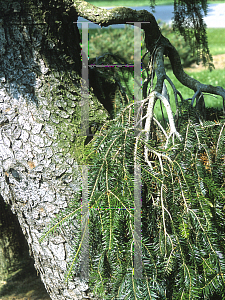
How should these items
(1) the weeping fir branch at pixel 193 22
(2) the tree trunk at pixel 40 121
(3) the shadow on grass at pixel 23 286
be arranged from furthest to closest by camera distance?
(3) the shadow on grass at pixel 23 286, (1) the weeping fir branch at pixel 193 22, (2) the tree trunk at pixel 40 121

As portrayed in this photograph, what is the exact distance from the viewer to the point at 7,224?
1986 millimetres

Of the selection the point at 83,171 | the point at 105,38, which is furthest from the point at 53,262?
the point at 105,38

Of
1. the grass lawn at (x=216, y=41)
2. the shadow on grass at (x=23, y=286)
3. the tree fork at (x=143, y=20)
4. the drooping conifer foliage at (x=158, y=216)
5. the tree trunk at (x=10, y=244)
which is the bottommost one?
the shadow on grass at (x=23, y=286)

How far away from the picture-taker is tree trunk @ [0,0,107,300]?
1.11 metres

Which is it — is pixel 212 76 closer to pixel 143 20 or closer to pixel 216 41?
pixel 216 41

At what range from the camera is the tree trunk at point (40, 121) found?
3.64ft

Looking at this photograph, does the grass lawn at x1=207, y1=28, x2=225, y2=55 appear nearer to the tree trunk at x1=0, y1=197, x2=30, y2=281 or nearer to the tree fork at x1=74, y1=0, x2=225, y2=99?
the tree fork at x1=74, y1=0, x2=225, y2=99

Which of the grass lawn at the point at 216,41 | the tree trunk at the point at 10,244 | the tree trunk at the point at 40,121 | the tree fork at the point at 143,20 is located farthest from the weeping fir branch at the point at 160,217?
the grass lawn at the point at 216,41

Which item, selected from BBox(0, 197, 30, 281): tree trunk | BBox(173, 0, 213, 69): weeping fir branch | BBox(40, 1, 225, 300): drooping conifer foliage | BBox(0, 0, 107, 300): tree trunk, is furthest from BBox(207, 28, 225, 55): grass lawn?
BBox(40, 1, 225, 300): drooping conifer foliage

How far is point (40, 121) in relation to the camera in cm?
112

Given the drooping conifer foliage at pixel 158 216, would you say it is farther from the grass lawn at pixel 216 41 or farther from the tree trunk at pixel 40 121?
the grass lawn at pixel 216 41

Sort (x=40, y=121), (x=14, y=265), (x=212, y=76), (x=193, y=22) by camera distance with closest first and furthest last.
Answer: (x=40, y=121) → (x=193, y=22) → (x=14, y=265) → (x=212, y=76)

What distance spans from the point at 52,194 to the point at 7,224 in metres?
1.05

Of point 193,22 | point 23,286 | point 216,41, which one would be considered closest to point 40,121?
point 193,22
